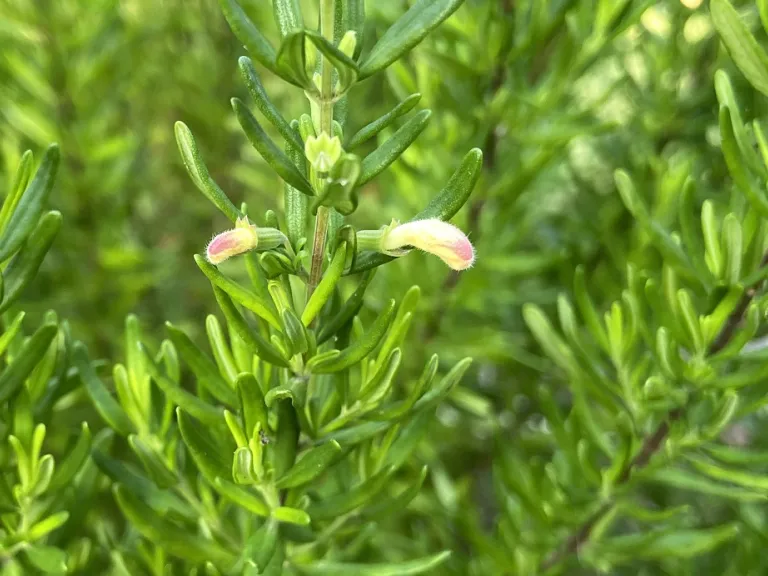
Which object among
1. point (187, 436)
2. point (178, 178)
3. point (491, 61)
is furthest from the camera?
point (178, 178)

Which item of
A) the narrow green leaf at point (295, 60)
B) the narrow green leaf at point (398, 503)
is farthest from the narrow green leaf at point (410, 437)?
the narrow green leaf at point (295, 60)

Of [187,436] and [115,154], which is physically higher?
[115,154]

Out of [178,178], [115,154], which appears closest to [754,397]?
[115,154]

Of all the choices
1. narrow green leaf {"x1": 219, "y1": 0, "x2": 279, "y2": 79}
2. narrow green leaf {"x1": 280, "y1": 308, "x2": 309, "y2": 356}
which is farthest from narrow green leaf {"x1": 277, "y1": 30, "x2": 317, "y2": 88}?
narrow green leaf {"x1": 280, "y1": 308, "x2": 309, "y2": 356}

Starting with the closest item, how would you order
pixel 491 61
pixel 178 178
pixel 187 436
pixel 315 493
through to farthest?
1. pixel 187 436
2. pixel 315 493
3. pixel 491 61
4. pixel 178 178

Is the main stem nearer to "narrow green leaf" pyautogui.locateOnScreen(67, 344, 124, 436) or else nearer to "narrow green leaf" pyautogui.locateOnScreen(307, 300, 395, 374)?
"narrow green leaf" pyautogui.locateOnScreen(307, 300, 395, 374)

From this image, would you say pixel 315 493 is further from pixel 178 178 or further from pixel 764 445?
pixel 178 178

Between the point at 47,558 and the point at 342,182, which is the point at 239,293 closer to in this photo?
the point at 342,182

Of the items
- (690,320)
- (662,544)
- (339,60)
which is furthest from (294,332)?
(662,544)
